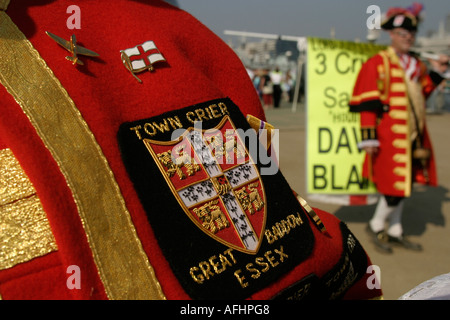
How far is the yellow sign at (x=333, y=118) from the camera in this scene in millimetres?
3949

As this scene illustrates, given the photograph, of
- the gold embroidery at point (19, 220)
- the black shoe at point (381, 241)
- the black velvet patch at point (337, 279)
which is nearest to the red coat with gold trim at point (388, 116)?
the black shoe at point (381, 241)

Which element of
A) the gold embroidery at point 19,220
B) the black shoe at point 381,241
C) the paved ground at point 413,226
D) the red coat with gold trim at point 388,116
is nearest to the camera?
the gold embroidery at point 19,220

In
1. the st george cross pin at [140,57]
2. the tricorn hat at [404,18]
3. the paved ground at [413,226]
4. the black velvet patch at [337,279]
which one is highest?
the st george cross pin at [140,57]

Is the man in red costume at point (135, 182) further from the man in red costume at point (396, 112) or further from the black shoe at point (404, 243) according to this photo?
the black shoe at point (404, 243)

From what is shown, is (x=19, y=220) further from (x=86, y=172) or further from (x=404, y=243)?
(x=404, y=243)

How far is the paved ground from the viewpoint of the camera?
3002 mm

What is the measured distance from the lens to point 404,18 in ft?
10.4

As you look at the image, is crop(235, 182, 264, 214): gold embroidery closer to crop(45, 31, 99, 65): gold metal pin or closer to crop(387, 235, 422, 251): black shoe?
crop(45, 31, 99, 65): gold metal pin

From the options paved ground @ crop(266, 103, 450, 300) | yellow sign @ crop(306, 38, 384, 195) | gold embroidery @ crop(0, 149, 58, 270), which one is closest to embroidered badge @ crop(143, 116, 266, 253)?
gold embroidery @ crop(0, 149, 58, 270)

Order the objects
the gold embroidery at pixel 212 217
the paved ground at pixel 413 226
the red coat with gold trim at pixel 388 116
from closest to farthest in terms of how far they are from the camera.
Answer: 1. the gold embroidery at pixel 212 217
2. the paved ground at pixel 413 226
3. the red coat with gold trim at pixel 388 116

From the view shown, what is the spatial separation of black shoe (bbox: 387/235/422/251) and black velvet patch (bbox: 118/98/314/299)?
9.89 feet

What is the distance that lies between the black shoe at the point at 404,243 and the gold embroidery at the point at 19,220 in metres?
3.43

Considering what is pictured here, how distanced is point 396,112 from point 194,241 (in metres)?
2.83

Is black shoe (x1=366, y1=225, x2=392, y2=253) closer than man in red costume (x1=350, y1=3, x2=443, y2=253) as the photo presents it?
No
